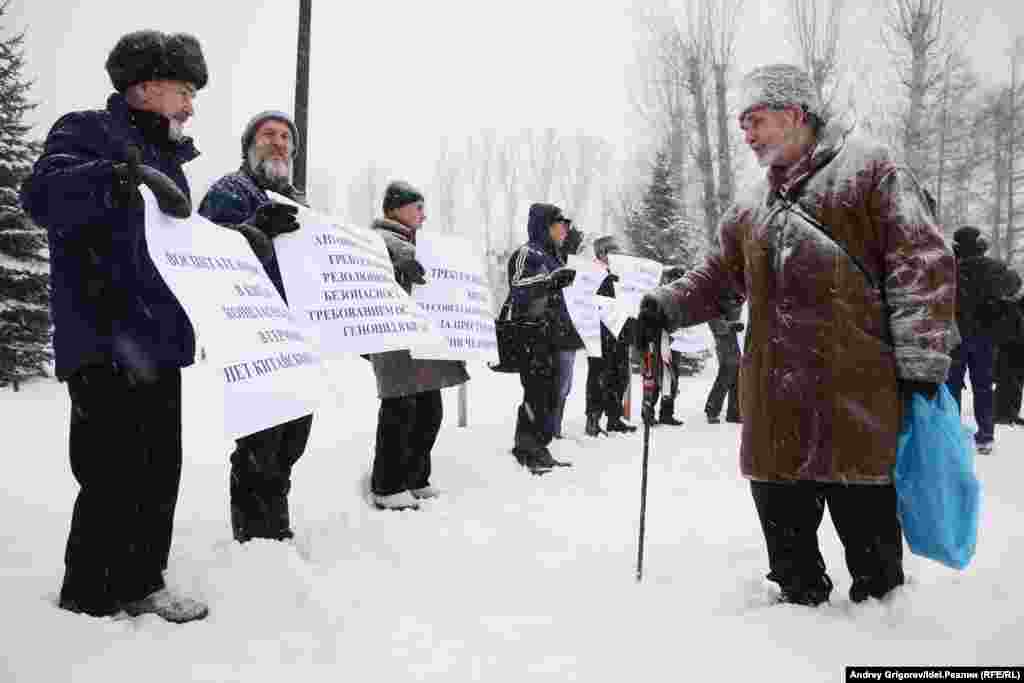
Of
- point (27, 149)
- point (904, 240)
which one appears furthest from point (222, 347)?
point (27, 149)

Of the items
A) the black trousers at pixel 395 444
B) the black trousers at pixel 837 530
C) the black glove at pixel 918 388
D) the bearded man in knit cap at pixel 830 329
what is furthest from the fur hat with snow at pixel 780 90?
the black trousers at pixel 395 444

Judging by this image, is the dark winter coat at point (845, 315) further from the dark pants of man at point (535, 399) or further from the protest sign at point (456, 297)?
the dark pants of man at point (535, 399)

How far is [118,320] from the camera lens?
7.44 ft

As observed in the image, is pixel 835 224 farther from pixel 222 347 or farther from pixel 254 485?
pixel 254 485

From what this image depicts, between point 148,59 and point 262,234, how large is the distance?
736 millimetres

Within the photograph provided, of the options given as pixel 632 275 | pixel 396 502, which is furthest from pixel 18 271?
pixel 396 502

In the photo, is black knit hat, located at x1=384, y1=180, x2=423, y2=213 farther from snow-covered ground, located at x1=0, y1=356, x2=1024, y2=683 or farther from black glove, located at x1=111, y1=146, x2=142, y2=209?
black glove, located at x1=111, y1=146, x2=142, y2=209

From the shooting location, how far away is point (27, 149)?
41.0 feet

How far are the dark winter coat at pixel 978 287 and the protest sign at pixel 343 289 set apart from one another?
6158 millimetres

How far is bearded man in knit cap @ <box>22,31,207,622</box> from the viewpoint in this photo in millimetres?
2143

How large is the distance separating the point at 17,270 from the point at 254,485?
11.7m

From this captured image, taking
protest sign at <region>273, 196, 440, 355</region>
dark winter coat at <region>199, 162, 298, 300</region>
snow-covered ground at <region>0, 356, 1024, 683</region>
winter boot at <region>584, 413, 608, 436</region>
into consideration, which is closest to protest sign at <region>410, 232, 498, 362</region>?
protest sign at <region>273, 196, 440, 355</region>

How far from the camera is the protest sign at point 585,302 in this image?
22.7 ft

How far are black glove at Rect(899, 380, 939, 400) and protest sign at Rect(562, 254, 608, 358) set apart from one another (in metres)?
4.60
